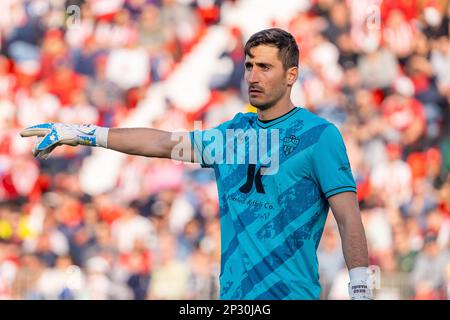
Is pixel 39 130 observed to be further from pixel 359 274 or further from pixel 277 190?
pixel 359 274

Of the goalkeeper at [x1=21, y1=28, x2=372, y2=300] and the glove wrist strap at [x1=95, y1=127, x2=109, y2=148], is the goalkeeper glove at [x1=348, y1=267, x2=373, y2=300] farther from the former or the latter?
the glove wrist strap at [x1=95, y1=127, x2=109, y2=148]

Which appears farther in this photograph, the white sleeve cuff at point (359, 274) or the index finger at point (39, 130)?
the index finger at point (39, 130)

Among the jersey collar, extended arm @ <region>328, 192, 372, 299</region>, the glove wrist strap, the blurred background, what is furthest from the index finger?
the blurred background

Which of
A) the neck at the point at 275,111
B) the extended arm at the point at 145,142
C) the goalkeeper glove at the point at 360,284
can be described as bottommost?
the goalkeeper glove at the point at 360,284

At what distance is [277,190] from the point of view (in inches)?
200

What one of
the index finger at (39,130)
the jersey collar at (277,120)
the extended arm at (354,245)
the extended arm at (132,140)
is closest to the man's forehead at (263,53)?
the jersey collar at (277,120)

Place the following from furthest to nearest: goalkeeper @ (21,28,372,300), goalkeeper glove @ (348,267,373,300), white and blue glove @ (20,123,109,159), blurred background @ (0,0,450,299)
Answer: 1. blurred background @ (0,0,450,299)
2. white and blue glove @ (20,123,109,159)
3. goalkeeper @ (21,28,372,300)
4. goalkeeper glove @ (348,267,373,300)

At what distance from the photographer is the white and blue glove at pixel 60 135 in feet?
17.0

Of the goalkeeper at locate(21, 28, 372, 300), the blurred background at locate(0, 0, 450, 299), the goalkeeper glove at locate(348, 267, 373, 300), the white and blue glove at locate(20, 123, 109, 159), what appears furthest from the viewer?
the blurred background at locate(0, 0, 450, 299)

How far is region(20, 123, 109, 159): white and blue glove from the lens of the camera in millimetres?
5191

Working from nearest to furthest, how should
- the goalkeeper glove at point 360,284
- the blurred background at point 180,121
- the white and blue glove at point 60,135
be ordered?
the goalkeeper glove at point 360,284
the white and blue glove at point 60,135
the blurred background at point 180,121

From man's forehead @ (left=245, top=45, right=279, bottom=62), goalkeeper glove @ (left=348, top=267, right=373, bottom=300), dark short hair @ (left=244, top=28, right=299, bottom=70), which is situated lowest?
goalkeeper glove @ (left=348, top=267, right=373, bottom=300)

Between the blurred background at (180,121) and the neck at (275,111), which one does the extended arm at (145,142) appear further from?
the blurred background at (180,121)
